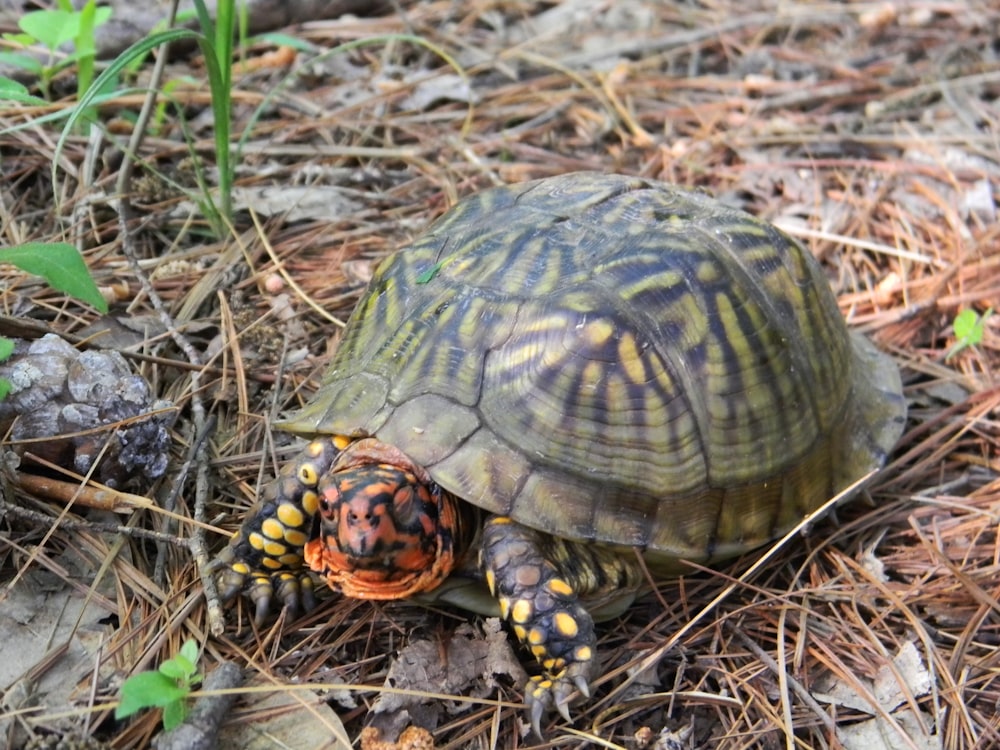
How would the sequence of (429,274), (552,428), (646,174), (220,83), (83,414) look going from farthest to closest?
(646,174) < (220,83) < (429,274) < (83,414) < (552,428)

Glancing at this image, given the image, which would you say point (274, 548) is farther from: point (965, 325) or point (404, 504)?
point (965, 325)

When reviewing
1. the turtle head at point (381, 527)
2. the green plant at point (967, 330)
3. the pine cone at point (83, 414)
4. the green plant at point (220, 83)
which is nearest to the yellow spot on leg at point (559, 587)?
the turtle head at point (381, 527)

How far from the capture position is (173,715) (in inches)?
79.8

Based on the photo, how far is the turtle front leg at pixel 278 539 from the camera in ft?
7.95

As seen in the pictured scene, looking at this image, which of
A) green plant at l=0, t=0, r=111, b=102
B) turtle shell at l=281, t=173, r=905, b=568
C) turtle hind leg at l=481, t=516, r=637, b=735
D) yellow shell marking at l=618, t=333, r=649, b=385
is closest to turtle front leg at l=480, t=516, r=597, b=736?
turtle hind leg at l=481, t=516, r=637, b=735

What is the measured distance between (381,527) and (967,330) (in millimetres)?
2573

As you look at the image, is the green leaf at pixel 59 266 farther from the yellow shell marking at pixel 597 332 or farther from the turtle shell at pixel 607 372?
the yellow shell marking at pixel 597 332

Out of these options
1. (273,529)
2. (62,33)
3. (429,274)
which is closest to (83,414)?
(273,529)

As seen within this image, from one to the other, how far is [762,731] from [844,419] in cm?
115

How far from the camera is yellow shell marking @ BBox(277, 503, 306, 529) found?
2.41m

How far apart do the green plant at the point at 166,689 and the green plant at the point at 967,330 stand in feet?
9.89

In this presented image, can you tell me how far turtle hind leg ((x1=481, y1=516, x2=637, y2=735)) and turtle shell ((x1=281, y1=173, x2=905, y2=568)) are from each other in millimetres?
98

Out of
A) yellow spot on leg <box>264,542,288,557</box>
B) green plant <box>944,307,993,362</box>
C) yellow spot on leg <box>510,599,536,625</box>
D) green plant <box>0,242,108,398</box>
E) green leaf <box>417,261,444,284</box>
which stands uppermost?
green plant <box>0,242,108,398</box>

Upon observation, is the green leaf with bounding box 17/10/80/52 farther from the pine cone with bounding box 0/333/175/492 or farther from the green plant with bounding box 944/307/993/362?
the green plant with bounding box 944/307/993/362
